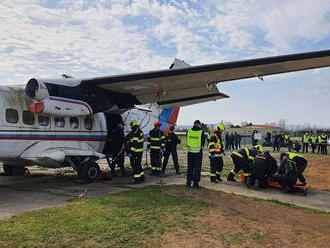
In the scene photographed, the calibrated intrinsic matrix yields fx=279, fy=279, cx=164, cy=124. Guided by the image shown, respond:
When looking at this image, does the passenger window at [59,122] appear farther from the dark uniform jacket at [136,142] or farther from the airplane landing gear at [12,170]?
the airplane landing gear at [12,170]

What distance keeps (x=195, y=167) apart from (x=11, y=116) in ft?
17.6

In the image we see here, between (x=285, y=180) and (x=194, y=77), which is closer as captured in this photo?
(x=285, y=180)

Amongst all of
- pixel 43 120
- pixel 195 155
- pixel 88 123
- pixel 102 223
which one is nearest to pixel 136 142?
pixel 88 123

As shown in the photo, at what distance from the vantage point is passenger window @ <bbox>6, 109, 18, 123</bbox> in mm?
7561

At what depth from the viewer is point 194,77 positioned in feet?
29.1

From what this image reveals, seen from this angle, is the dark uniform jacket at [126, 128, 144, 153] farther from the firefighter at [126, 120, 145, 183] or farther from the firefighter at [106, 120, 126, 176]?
the firefighter at [106, 120, 126, 176]

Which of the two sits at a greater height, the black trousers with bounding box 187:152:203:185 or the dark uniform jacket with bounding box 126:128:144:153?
the dark uniform jacket with bounding box 126:128:144:153

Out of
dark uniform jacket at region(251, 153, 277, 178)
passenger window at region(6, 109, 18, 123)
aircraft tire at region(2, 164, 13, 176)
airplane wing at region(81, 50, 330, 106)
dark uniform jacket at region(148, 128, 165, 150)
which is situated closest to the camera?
airplane wing at region(81, 50, 330, 106)

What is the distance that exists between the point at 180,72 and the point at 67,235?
5.39 metres

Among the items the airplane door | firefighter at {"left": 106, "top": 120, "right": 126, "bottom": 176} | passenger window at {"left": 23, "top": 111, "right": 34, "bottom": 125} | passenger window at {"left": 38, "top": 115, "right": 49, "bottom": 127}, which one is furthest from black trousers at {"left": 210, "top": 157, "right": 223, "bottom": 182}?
passenger window at {"left": 23, "top": 111, "right": 34, "bottom": 125}

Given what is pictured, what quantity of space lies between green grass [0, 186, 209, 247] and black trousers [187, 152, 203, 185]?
1601 mm

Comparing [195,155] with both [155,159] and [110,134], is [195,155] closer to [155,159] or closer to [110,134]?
[155,159]

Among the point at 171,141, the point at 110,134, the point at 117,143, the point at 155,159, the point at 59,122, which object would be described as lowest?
the point at 155,159

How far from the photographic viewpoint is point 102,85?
9.17m
